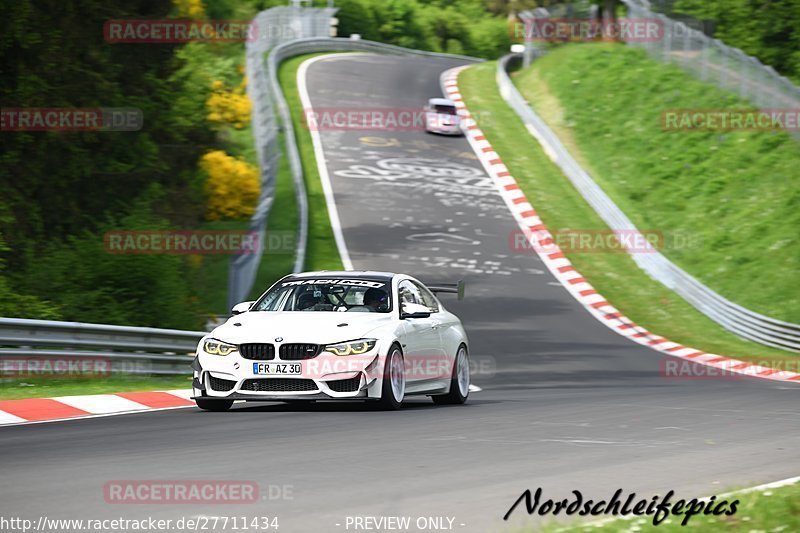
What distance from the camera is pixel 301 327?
13297 mm

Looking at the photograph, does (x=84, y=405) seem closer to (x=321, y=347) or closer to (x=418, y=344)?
(x=321, y=347)

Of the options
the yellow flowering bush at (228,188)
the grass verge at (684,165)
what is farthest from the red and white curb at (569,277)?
the yellow flowering bush at (228,188)

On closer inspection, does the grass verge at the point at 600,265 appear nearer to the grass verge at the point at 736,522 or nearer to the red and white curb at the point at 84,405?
the red and white curb at the point at 84,405

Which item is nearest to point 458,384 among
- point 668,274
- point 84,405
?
point 84,405

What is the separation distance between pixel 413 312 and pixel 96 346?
15.9 ft

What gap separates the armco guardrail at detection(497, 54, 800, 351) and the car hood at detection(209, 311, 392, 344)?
55.0ft

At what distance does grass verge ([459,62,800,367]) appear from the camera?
29.2m

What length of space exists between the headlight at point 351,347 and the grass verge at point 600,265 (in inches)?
579

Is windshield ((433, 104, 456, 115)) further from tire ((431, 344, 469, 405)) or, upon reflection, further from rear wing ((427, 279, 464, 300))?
tire ((431, 344, 469, 405))

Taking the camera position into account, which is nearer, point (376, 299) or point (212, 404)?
point (212, 404)

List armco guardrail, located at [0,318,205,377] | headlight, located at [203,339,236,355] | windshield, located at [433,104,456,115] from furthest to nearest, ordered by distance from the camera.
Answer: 1. windshield, located at [433,104,456,115]
2. armco guardrail, located at [0,318,205,377]
3. headlight, located at [203,339,236,355]

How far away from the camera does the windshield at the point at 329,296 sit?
14.3 meters

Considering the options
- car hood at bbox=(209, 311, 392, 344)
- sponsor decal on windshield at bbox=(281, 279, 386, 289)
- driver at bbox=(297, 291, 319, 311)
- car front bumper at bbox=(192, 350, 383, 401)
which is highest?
sponsor decal on windshield at bbox=(281, 279, 386, 289)

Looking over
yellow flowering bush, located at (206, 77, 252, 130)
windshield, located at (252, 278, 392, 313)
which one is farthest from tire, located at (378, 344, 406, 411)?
yellow flowering bush, located at (206, 77, 252, 130)
